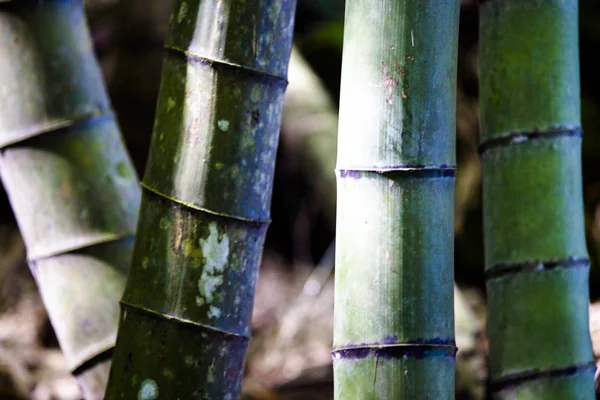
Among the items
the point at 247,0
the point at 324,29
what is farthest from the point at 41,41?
the point at 324,29

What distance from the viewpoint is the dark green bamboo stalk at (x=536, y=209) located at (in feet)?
3.31

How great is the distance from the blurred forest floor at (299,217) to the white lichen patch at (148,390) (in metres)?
1.29

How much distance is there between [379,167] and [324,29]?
251 centimetres

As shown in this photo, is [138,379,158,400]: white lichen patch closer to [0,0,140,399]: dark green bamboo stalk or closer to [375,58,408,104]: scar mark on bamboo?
[0,0,140,399]: dark green bamboo stalk

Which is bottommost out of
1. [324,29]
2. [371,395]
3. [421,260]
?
[371,395]

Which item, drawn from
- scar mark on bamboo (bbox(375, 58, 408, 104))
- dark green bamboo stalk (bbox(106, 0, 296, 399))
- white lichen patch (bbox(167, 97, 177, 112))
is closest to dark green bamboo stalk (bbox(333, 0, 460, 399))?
scar mark on bamboo (bbox(375, 58, 408, 104))

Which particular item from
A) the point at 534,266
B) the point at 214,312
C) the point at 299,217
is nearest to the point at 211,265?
the point at 214,312

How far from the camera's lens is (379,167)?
0.84 metres

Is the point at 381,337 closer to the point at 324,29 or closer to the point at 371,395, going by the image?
the point at 371,395

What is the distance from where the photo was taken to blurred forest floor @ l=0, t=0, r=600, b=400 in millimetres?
2465

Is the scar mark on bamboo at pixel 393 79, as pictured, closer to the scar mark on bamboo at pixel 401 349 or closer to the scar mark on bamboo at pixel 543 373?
the scar mark on bamboo at pixel 401 349

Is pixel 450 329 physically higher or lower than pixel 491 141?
lower

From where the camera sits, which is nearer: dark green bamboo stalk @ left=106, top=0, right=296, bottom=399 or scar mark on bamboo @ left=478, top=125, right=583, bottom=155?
dark green bamboo stalk @ left=106, top=0, right=296, bottom=399

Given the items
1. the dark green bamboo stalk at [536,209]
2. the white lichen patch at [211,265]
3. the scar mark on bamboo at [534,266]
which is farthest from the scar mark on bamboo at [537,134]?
the white lichen patch at [211,265]
